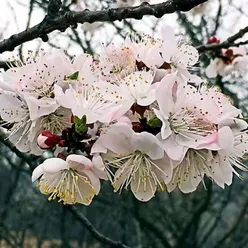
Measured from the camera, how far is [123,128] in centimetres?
92

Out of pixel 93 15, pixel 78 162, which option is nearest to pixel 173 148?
pixel 78 162

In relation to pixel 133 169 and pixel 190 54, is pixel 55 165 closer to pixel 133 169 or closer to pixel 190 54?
pixel 133 169

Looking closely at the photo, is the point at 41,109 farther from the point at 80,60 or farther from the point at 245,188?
the point at 245,188

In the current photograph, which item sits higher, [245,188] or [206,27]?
[206,27]

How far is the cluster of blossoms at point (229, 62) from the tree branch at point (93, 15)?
64.6 inches

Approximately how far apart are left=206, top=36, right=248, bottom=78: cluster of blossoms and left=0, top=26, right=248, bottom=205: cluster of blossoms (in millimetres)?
1685

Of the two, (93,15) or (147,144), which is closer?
(147,144)

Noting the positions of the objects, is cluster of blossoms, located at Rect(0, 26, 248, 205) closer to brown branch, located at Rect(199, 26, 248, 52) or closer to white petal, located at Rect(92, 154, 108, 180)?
white petal, located at Rect(92, 154, 108, 180)

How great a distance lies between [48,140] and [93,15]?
268 mm

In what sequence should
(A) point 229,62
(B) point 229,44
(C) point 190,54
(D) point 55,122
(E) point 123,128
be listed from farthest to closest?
(A) point 229,62 < (B) point 229,44 < (C) point 190,54 < (D) point 55,122 < (E) point 123,128

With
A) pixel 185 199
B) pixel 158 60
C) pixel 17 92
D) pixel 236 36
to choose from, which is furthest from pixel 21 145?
pixel 185 199

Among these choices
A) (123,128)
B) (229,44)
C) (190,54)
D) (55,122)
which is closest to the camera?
(123,128)

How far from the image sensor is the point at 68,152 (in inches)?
39.2

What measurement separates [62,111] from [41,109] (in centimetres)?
4
